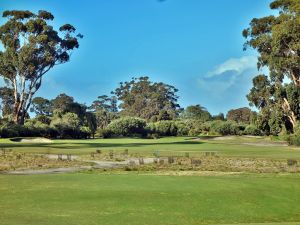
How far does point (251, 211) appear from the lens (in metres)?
15.7

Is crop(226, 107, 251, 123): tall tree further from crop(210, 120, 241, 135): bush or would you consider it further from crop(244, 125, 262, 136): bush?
crop(244, 125, 262, 136): bush

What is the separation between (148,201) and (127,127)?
308 feet

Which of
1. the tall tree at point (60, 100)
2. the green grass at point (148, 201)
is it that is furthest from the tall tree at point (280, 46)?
the tall tree at point (60, 100)

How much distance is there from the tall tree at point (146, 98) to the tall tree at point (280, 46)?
3679 inches

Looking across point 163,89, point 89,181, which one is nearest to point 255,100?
point 89,181

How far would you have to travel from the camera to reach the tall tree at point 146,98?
584ft

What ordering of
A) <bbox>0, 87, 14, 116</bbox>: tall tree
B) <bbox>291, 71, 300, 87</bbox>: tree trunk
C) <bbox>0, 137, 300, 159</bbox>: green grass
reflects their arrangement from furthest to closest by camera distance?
1. <bbox>0, 87, 14, 116</bbox>: tall tree
2. <bbox>291, 71, 300, 87</bbox>: tree trunk
3. <bbox>0, 137, 300, 159</bbox>: green grass

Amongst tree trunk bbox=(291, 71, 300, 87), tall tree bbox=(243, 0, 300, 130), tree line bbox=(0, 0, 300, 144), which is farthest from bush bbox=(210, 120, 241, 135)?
tree trunk bbox=(291, 71, 300, 87)

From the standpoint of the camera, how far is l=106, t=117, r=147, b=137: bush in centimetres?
11019

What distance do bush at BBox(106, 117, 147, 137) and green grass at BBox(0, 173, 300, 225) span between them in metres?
87.8

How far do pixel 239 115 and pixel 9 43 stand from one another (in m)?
97.0

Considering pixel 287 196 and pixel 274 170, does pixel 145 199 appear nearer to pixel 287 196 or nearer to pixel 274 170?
pixel 287 196

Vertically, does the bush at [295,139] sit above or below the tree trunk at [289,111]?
below

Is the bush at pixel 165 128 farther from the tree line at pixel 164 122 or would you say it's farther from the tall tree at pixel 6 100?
the tall tree at pixel 6 100
